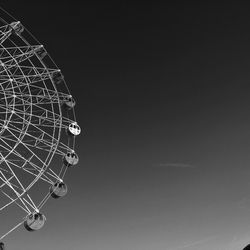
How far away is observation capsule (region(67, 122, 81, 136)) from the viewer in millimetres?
41438

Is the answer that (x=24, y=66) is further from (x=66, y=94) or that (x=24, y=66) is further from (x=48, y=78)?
(x=66, y=94)

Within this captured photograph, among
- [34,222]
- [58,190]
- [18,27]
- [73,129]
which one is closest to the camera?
[34,222]

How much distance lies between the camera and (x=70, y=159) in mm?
40031

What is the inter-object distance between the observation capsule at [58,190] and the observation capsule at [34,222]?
431cm

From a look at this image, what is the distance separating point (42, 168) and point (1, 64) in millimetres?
9029

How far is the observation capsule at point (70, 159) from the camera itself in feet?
131

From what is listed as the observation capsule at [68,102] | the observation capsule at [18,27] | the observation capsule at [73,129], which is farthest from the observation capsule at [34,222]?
the observation capsule at [18,27]

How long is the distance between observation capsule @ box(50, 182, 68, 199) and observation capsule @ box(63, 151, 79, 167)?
10.8 feet

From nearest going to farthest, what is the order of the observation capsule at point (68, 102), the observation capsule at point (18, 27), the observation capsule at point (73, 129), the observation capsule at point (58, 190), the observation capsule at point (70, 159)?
the observation capsule at point (58, 190) → the observation capsule at point (18, 27) → the observation capsule at point (70, 159) → the observation capsule at point (73, 129) → the observation capsule at point (68, 102)

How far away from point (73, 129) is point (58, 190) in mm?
7326

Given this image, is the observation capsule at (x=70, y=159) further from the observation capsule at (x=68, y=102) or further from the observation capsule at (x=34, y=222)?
the observation capsule at (x=34, y=222)

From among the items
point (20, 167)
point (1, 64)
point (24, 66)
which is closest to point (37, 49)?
point (24, 66)

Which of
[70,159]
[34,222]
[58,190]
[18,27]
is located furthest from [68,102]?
[34,222]

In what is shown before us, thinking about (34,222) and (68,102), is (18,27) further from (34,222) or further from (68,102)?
(34,222)
